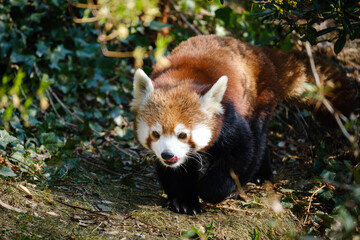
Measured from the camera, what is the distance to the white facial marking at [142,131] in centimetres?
376

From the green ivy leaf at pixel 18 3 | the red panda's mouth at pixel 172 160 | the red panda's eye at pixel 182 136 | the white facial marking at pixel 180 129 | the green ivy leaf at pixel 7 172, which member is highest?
the green ivy leaf at pixel 18 3

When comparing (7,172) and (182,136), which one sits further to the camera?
(182,136)

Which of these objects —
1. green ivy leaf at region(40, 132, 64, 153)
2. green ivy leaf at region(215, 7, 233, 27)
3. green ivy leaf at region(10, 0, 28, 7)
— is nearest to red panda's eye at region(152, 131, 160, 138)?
green ivy leaf at region(40, 132, 64, 153)

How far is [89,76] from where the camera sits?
5.80m

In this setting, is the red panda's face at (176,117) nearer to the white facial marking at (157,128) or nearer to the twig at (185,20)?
the white facial marking at (157,128)

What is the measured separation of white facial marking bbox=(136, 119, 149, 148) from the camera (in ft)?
12.3

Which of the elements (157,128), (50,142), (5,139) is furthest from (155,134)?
(5,139)

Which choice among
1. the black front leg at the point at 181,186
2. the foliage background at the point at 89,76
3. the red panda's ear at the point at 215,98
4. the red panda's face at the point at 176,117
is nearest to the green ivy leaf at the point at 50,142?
the foliage background at the point at 89,76

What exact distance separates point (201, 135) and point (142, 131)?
1.80ft

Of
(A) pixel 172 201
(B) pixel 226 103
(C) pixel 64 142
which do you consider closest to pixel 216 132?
(B) pixel 226 103

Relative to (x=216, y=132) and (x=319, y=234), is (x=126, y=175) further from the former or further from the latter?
(x=319, y=234)

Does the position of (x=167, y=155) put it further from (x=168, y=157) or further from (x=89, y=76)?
(x=89, y=76)

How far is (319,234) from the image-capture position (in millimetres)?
3508

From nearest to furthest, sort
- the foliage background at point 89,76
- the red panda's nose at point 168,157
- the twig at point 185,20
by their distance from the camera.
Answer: the red panda's nose at point 168,157 < the foliage background at point 89,76 < the twig at point 185,20
